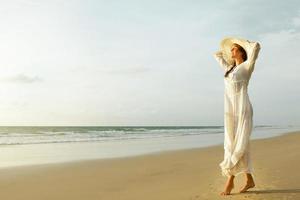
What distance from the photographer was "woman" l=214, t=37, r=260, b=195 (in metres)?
5.91

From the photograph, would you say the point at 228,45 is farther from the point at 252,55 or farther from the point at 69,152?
the point at 69,152

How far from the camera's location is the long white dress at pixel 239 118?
5.90 metres

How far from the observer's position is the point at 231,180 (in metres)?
6.05

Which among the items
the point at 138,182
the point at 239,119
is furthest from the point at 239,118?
the point at 138,182

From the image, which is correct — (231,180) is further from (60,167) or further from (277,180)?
(60,167)

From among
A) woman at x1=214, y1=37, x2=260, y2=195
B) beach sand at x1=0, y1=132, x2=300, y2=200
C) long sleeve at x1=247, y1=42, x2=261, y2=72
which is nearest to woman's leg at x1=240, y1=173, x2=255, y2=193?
woman at x1=214, y1=37, x2=260, y2=195

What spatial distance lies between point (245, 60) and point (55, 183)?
411 cm

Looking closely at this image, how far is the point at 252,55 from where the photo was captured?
5.92 meters

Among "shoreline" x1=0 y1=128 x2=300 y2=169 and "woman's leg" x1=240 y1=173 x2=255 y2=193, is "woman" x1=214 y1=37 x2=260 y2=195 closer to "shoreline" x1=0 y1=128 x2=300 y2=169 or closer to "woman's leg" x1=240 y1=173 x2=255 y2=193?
"woman's leg" x1=240 y1=173 x2=255 y2=193

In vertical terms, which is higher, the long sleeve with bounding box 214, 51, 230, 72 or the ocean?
the long sleeve with bounding box 214, 51, 230, 72

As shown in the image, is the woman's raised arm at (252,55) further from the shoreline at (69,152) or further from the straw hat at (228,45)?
the shoreline at (69,152)

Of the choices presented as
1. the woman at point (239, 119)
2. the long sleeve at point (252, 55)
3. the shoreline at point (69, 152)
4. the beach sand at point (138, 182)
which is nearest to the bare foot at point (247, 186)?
the woman at point (239, 119)

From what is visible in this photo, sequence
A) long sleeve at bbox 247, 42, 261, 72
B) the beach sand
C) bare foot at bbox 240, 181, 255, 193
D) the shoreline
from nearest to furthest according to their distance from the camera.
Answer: long sleeve at bbox 247, 42, 261, 72
bare foot at bbox 240, 181, 255, 193
the beach sand
the shoreline

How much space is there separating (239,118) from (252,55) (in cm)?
92
